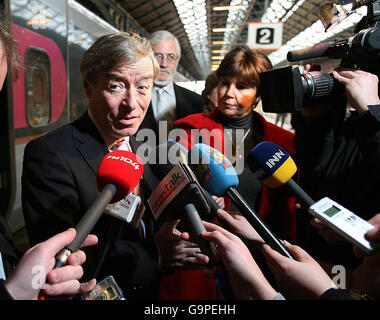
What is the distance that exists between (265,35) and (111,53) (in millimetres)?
3361

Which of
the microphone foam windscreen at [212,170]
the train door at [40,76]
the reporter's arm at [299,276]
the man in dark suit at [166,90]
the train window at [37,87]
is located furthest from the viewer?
the train window at [37,87]

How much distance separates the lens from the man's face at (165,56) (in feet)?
7.01

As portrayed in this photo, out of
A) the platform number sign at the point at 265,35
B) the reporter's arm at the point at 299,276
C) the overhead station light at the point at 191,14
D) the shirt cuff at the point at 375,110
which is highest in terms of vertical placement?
the overhead station light at the point at 191,14

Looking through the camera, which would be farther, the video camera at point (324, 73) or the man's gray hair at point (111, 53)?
the man's gray hair at point (111, 53)

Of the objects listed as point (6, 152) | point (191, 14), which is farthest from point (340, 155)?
point (191, 14)

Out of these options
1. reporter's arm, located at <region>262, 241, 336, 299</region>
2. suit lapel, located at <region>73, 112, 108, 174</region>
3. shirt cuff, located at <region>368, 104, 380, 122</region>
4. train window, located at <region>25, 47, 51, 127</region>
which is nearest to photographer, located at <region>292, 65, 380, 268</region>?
shirt cuff, located at <region>368, 104, 380, 122</region>

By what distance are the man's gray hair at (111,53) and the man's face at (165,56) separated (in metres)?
1.00

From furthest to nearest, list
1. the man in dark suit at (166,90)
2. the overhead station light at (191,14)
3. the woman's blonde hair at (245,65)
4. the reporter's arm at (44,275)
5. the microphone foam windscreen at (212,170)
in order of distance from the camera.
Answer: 1. the overhead station light at (191,14)
2. the man in dark suit at (166,90)
3. the woman's blonde hair at (245,65)
4. the microphone foam windscreen at (212,170)
5. the reporter's arm at (44,275)

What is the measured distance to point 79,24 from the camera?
11.0ft

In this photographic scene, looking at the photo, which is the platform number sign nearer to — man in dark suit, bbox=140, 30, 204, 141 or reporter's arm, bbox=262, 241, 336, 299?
man in dark suit, bbox=140, 30, 204, 141

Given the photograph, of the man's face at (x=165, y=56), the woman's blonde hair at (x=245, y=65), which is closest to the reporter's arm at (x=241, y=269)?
the woman's blonde hair at (x=245, y=65)

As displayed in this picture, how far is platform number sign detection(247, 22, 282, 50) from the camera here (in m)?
3.89

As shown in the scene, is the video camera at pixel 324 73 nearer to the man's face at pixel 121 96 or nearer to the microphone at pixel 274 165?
the microphone at pixel 274 165

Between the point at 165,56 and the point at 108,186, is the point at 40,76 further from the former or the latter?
the point at 108,186
